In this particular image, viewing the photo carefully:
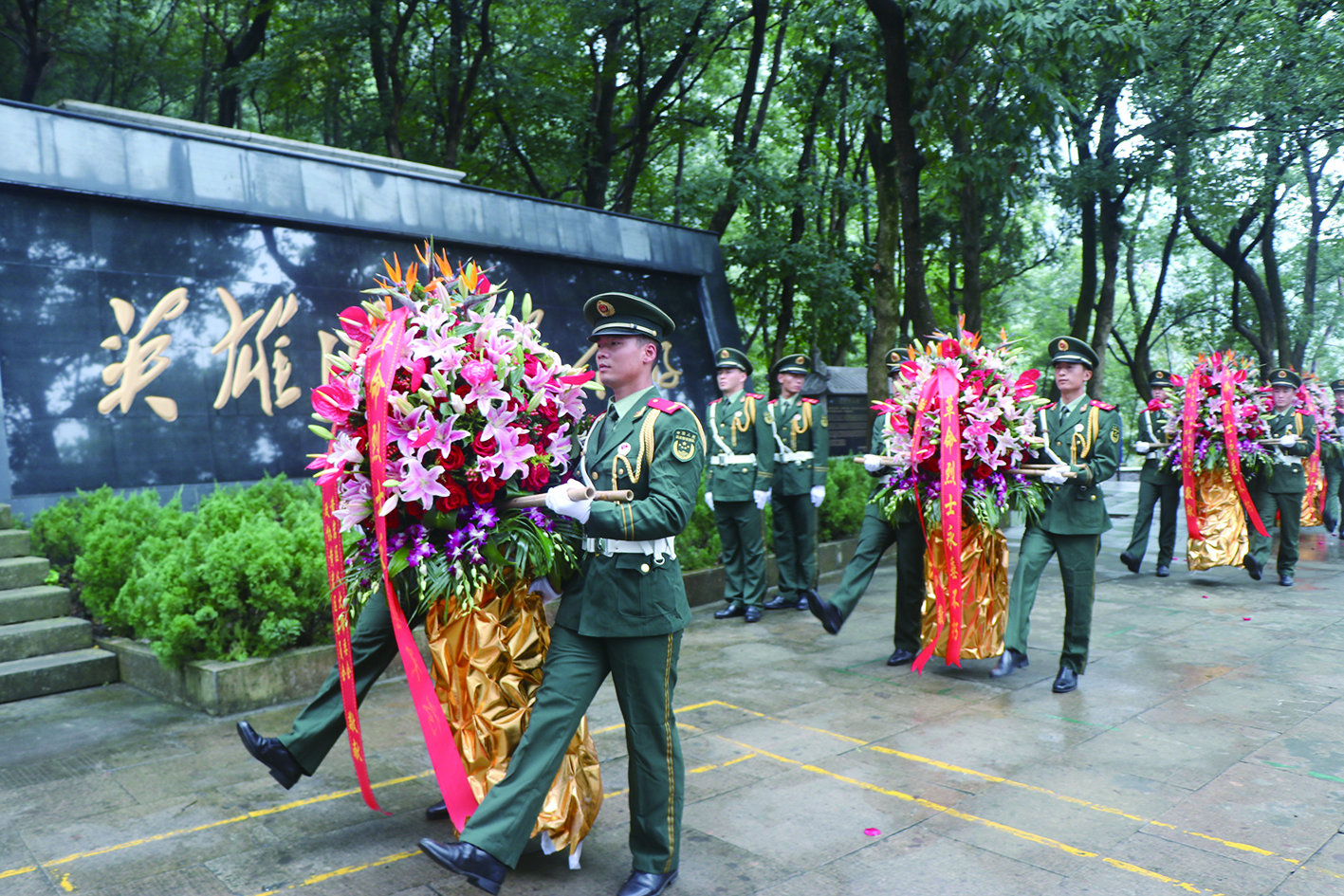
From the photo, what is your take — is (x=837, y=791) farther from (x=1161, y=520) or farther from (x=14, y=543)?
(x=1161, y=520)

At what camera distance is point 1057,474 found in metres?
5.84

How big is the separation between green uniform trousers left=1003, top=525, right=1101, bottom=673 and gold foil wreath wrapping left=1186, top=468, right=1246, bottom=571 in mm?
4706

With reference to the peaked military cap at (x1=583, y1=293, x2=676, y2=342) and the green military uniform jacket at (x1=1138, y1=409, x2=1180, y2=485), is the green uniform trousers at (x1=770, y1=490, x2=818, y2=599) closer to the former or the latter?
the green military uniform jacket at (x1=1138, y1=409, x2=1180, y2=485)

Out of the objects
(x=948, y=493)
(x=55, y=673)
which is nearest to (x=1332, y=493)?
(x=948, y=493)

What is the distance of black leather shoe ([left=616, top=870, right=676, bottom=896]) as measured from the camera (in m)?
3.29

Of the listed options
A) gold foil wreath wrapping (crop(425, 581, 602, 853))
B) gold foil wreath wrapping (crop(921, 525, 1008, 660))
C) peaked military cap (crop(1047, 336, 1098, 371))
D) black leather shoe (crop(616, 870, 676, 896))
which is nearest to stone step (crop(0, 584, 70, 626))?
gold foil wreath wrapping (crop(425, 581, 602, 853))

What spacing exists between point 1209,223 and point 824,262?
23.9 feet

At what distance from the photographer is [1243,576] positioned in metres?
10.5

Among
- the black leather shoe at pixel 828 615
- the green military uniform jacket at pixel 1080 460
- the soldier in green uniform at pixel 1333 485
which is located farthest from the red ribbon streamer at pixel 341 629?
the soldier in green uniform at pixel 1333 485

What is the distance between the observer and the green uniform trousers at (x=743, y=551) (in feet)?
27.4

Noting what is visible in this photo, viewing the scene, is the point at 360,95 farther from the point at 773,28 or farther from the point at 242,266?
the point at 242,266

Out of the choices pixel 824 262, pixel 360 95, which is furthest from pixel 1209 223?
pixel 360 95

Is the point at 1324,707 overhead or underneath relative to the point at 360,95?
underneath

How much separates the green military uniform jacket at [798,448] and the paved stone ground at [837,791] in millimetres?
2160
